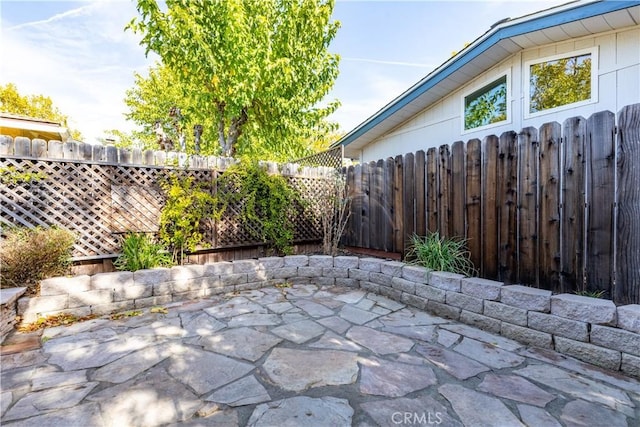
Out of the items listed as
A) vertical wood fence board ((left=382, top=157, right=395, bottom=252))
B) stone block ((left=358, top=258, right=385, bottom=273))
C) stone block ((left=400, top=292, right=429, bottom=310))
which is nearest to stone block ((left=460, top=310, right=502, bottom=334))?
stone block ((left=400, top=292, right=429, bottom=310))

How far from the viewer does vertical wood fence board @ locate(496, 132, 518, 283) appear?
2711mm

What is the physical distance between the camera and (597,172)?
2.22 metres

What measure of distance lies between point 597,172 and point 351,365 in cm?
238

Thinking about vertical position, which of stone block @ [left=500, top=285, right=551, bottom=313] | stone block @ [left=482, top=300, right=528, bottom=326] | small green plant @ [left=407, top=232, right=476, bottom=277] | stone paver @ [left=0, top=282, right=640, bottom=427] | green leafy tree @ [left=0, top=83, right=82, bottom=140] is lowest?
stone paver @ [left=0, top=282, right=640, bottom=427]

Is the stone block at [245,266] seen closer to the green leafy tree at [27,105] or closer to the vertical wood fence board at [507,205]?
the vertical wood fence board at [507,205]

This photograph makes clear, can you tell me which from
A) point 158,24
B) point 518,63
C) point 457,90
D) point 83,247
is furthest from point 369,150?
point 83,247

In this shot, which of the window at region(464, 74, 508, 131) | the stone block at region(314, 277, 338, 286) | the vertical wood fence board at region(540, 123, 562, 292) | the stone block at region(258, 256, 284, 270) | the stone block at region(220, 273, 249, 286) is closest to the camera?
the vertical wood fence board at region(540, 123, 562, 292)

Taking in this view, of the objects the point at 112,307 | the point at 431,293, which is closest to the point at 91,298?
the point at 112,307

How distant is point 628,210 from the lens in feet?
6.77

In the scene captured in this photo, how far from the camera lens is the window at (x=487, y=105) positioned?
4891 millimetres

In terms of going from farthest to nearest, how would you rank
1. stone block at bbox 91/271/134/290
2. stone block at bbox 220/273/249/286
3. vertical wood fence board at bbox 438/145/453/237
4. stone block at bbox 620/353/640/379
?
1. stone block at bbox 220/273/249/286
2. vertical wood fence board at bbox 438/145/453/237
3. stone block at bbox 91/271/134/290
4. stone block at bbox 620/353/640/379

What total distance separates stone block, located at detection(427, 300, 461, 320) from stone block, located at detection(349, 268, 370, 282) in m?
0.97

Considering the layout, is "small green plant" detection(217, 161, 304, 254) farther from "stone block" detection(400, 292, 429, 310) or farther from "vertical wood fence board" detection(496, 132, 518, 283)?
"vertical wood fence board" detection(496, 132, 518, 283)

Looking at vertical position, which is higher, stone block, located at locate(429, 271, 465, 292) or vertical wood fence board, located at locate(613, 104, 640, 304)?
vertical wood fence board, located at locate(613, 104, 640, 304)
